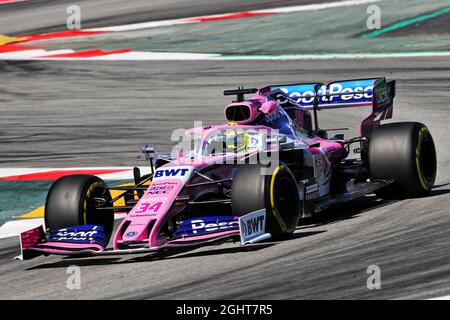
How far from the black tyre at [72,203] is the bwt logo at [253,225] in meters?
1.88

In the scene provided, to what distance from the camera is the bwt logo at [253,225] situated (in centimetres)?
1009

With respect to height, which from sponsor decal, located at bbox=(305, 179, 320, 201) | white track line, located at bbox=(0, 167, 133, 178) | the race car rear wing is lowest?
white track line, located at bbox=(0, 167, 133, 178)

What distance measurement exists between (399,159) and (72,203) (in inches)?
146

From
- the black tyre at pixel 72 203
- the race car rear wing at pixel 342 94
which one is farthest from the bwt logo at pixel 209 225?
the race car rear wing at pixel 342 94

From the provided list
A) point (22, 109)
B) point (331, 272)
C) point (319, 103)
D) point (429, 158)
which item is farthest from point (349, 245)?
point (22, 109)

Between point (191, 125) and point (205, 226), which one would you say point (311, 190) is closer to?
point (205, 226)

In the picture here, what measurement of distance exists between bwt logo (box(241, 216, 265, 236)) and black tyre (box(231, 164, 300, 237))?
8cm

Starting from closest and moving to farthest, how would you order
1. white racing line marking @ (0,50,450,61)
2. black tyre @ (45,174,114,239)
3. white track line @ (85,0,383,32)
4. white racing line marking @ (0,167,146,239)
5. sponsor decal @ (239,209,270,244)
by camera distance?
sponsor decal @ (239,209,270,244) < black tyre @ (45,174,114,239) < white racing line marking @ (0,167,146,239) < white racing line marking @ (0,50,450,61) < white track line @ (85,0,383,32)

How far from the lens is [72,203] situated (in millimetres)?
11039

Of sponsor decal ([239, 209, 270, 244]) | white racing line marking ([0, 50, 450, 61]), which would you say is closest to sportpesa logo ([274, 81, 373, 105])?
sponsor decal ([239, 209, 270, 244])

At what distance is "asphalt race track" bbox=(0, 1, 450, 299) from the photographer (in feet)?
29.1

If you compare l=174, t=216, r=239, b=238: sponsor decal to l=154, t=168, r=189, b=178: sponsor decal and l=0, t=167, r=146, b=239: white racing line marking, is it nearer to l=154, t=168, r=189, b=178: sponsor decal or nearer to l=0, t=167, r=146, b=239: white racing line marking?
l=154, t=168, r=189, b=178: sponsor decal

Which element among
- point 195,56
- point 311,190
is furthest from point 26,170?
point 195,56

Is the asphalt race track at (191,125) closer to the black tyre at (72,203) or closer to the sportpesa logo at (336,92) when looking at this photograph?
the black tyre at (72,203)
